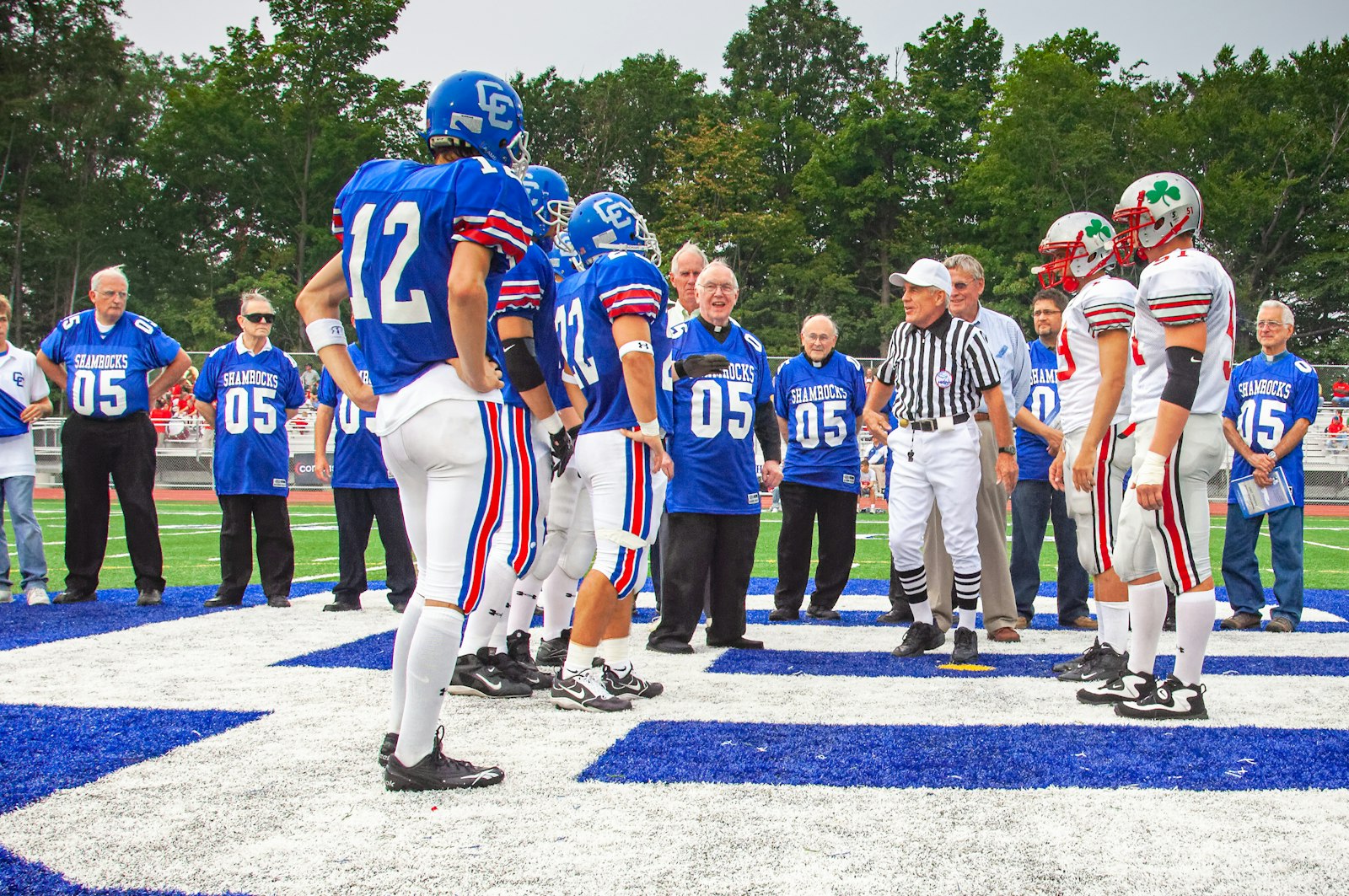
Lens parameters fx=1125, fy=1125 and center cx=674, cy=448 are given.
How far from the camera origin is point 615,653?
→ 471cm

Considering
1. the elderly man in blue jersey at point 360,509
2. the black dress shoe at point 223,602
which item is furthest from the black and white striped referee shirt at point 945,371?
the black dress shoe at point 223,602

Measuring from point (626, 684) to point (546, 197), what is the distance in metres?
2.27

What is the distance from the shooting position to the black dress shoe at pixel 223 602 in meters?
7.66

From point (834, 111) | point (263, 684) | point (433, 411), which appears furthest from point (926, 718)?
point (834, 111)

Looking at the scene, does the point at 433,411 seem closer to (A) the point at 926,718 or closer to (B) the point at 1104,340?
(A) the point at 926,718

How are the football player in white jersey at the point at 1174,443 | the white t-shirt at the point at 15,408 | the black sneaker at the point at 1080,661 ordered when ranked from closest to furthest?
the football player in white jersey at the point at 1174,443 < the black sneaker at the point at 1080,661 < the white t-shirt at the point at 15,408

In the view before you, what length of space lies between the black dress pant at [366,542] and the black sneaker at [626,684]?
3.07 meters

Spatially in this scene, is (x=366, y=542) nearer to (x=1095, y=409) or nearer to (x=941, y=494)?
(x=941, y=494)

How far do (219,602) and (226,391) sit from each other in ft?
5.07

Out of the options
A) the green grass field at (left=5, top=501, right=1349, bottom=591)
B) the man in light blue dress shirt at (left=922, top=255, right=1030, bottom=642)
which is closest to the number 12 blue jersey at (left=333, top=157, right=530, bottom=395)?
the man in light blue dress shirt at (left=922, top=255, right=1030, bottom=642)

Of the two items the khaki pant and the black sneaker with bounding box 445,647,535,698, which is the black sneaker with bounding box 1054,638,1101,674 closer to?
the khaki pant

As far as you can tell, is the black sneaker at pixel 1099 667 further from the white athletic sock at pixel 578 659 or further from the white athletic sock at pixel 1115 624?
the white athletic sock at pixel 578 659

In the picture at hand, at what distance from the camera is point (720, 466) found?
20.5ft

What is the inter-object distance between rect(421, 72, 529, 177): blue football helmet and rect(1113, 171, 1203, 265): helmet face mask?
2.46 m
